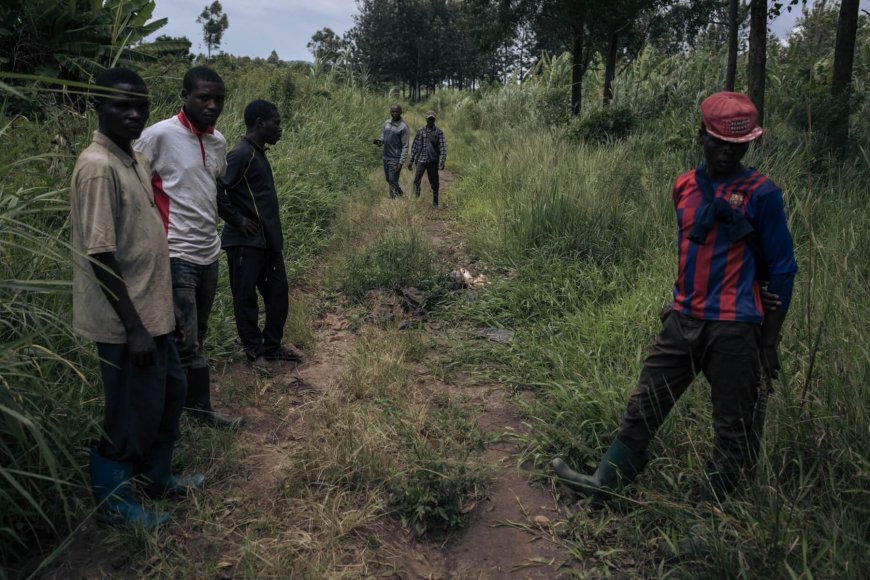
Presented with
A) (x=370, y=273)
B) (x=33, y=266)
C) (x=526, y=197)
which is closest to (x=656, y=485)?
(x=33, y=266)

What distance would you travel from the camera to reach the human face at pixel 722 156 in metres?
2.28

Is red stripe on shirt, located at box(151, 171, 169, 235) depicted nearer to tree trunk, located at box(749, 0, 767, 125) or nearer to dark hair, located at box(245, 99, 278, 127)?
dark hair, located at box(245, 99, 278, 127)

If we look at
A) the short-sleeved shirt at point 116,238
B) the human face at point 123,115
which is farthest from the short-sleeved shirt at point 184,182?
the human face at point 123,115

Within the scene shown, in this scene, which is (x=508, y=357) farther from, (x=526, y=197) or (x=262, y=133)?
(x=526, y=197)

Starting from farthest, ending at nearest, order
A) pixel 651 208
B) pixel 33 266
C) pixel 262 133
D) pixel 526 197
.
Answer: pixel 526 197, pixel 651 208, pixel 262 133, pixel 33 266

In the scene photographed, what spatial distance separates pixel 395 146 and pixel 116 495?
8062 millimetres

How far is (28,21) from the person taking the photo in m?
6.23

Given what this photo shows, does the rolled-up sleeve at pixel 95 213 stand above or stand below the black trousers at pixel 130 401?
above

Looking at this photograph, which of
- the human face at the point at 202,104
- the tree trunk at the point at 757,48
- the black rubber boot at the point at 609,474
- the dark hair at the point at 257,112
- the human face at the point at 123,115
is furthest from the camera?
the tree trunk at the point at 757,48

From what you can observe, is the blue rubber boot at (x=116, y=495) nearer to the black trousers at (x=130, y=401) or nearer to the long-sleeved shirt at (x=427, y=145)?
the black trousers at (x=130, y=401)

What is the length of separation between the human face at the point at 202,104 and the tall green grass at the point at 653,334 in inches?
93.7

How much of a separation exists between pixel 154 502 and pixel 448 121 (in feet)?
68.0

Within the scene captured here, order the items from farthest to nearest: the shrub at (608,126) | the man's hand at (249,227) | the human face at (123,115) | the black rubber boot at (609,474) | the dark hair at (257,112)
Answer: the shrub at (608,126), the dark hair at (257,112), the man's hand at (249,227), the black rubber boot at (609,474), the human face at (123,115)

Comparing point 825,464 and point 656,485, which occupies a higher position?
point 825,464
